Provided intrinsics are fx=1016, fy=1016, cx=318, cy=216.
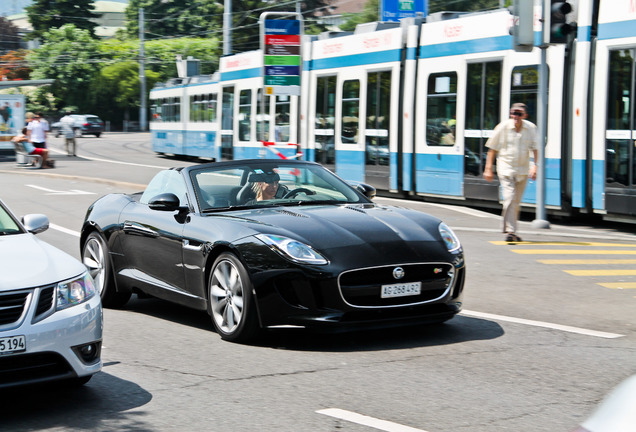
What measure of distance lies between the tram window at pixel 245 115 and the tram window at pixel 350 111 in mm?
8149

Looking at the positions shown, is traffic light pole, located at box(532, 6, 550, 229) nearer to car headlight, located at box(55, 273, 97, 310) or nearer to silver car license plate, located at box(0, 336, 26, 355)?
car headlight, located at box(55, 273, 97, 310)

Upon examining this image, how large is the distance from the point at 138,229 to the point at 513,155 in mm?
6119

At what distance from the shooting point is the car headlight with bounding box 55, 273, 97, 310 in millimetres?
5398

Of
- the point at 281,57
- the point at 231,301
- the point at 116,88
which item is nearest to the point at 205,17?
the point at 116,88

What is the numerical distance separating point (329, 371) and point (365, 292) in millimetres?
796

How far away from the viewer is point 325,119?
23.4 m

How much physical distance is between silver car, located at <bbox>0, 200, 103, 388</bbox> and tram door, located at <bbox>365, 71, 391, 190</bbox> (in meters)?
15.4

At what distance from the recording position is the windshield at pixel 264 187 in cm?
808

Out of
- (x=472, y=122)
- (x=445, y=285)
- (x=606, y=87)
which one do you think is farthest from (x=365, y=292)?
(x=472, y=122)

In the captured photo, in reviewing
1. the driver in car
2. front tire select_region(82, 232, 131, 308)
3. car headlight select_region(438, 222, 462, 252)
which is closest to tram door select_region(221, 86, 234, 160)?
front tire select_region(82, 232, 131, 308)

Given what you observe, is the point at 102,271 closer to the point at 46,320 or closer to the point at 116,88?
the point at 46,320

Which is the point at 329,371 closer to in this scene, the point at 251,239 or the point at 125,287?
the point at 251,239

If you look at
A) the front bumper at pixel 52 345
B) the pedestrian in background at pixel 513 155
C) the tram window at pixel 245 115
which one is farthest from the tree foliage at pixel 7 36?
the front bumper at pixel 52 345

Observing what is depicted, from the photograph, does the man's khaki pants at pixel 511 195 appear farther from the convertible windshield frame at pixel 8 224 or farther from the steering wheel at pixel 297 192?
the convertible windshield frame at pixel 8 224
